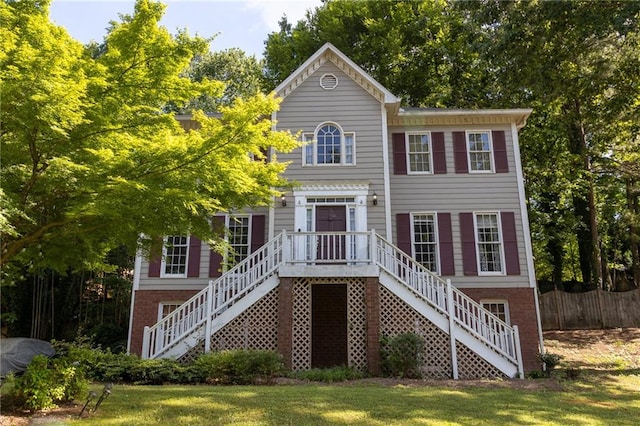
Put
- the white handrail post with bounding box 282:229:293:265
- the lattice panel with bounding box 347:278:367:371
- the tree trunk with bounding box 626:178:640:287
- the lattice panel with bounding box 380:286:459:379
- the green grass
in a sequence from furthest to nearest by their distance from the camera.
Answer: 1. the tree trunk with bounding box 626:178:640:287
2. the white handrail post with bounding box 282:229:293:265
3. the lattice panel with bounding box 347:278:367:371
4. the lattice panel with bounding box 380:286:459:379
5. the green grass

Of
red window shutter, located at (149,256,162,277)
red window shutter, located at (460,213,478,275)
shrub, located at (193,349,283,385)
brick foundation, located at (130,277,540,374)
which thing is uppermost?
red window shutter, located at (460,213,478,275)

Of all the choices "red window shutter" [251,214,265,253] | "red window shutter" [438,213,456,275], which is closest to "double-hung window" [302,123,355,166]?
"red window shutter" [251,214,265,253]

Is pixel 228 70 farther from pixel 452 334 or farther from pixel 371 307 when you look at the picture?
pixel 452 334

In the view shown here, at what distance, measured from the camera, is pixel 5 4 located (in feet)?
20.8

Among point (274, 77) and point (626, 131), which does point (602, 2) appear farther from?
point (274, 77)

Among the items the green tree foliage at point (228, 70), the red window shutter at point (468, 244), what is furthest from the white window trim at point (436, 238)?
the green tree foliage at point (228, 70)

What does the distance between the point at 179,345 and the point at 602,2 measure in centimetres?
1283

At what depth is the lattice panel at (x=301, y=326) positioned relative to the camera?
11.3 m

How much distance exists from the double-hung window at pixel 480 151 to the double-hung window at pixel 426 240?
2206 mm

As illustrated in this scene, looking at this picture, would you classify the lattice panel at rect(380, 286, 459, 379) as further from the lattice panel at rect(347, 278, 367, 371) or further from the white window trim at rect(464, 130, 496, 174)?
the white window trim at rect(464, 130, 496, 174)

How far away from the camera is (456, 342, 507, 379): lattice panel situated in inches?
430

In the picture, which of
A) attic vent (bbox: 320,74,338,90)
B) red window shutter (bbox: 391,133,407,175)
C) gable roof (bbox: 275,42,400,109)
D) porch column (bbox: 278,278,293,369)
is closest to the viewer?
porch column (bbox: 278,278,293,369)

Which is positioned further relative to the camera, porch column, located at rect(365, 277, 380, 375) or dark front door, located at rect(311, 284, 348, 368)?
dark front door, located at rect(311, 284, 348, 368)

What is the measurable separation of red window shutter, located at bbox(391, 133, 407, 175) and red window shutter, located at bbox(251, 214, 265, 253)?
4.57 metres
